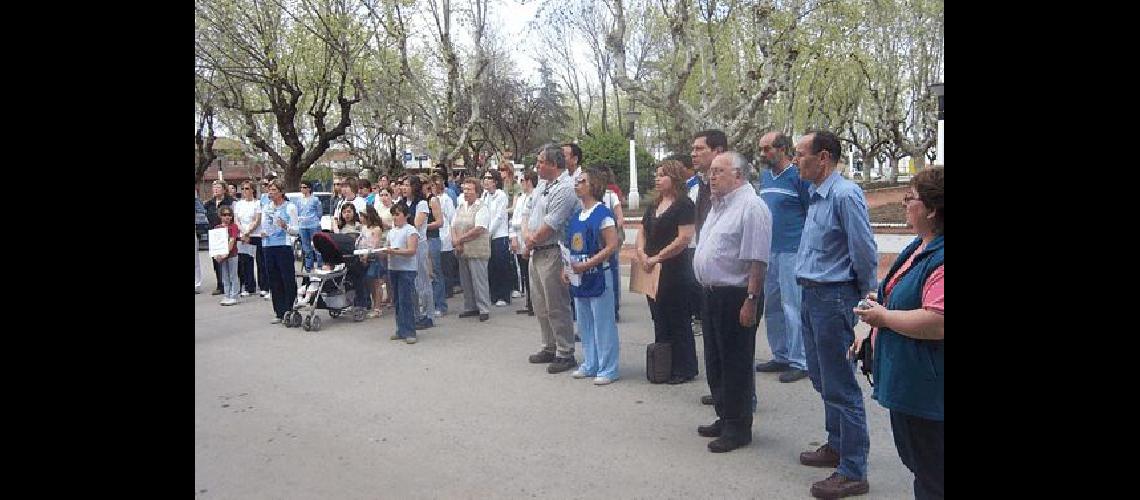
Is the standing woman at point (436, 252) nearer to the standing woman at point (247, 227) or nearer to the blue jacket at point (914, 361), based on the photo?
the standing woman at point (247, 227)

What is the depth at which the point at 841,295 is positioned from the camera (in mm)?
3928

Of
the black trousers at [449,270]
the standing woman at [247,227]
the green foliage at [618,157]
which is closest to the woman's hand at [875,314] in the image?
the black trousers at [449,270]

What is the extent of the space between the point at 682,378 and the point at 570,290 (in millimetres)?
1146

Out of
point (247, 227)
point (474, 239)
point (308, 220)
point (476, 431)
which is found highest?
point (308, 220)

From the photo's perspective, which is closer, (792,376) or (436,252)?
(792,376)

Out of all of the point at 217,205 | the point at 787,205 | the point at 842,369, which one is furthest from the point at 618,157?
the point at 842,369

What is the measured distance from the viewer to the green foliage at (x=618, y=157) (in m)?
31.7

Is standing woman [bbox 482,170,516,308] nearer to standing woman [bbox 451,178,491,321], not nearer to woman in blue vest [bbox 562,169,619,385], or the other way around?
standing woman [bbox 451,178,491,321]

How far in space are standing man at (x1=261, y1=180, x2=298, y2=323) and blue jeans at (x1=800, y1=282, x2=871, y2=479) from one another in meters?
7.28

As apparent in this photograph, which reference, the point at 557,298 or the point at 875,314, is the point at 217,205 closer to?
the point at 557,298

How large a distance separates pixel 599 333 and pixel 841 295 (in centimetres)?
268

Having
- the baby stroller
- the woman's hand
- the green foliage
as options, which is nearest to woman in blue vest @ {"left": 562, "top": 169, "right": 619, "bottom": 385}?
the woman's hand
